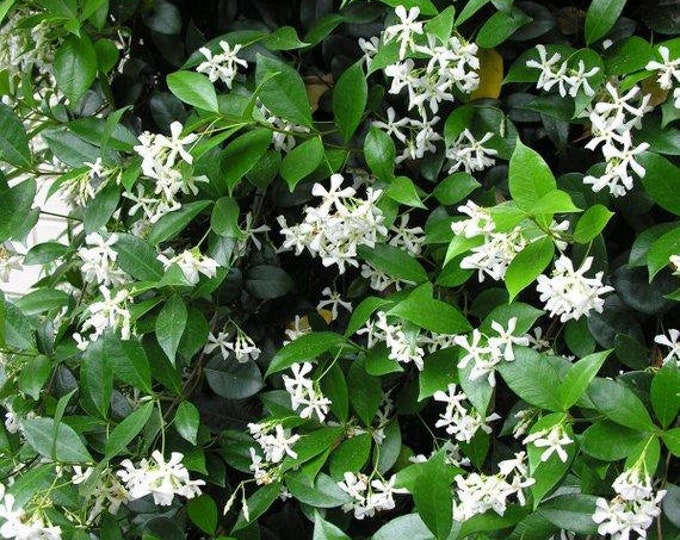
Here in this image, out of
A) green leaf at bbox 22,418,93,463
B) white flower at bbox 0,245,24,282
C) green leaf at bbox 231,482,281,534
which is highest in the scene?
white flower at bbox 0,245,24,282

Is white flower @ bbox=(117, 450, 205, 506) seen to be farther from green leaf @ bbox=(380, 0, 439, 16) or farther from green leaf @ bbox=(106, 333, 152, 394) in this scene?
green leaf @ bbox=(380, 0, 439, 16)

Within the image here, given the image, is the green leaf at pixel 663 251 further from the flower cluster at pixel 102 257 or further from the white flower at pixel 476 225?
the flower cluster at pixel 102 257

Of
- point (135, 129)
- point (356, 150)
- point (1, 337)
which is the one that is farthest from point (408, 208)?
point (1, 337)

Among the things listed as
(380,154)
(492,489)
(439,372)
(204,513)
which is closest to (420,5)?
(380,154)

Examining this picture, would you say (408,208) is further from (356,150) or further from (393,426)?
(393,426)

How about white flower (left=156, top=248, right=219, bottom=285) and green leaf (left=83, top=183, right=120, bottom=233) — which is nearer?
white flower (left=156, top=248, right=219, bottom=285)

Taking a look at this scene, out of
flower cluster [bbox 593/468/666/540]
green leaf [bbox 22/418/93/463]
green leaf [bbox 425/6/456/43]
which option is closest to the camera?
flower cluster [bbox 593/468/666/540]

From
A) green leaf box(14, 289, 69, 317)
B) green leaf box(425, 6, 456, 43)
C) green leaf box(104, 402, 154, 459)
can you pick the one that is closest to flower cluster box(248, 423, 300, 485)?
green leaf box(104, 402, 154, 459)
